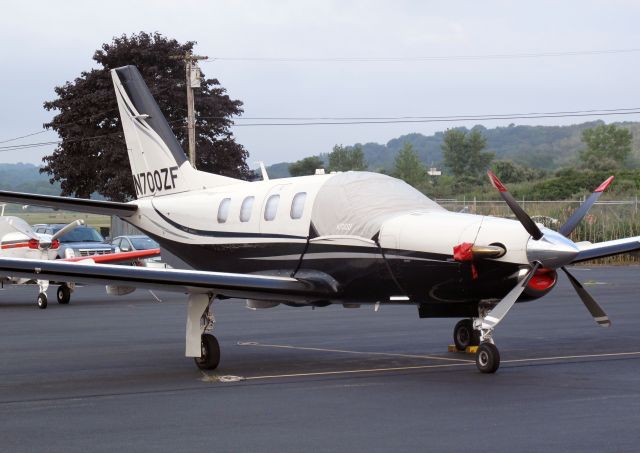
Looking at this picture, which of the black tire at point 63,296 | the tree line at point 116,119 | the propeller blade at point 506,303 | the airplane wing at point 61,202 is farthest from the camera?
the tree line at point 116,119

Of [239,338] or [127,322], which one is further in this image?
[127,322]

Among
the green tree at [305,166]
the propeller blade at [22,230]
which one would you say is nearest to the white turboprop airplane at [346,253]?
the propeller blade at [22,230]

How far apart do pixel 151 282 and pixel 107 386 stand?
1.40 meters

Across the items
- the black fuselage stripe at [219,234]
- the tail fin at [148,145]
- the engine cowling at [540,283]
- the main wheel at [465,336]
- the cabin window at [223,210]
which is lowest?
the main wheel at [465,336]

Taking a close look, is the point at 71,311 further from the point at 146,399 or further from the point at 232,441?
the point at 232,441

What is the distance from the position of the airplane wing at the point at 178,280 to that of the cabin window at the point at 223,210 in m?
1.99

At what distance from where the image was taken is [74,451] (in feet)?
28.1

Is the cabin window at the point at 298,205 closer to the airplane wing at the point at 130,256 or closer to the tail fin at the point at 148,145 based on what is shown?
the tail fin at the point at 148,145

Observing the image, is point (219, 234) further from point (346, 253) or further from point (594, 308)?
point (594, 308)

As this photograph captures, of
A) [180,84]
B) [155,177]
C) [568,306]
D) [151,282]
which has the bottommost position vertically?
[568,306]

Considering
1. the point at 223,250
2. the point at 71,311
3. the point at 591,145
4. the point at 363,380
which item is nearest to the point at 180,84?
the point at 71,311

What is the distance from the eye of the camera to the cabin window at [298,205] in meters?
14.6

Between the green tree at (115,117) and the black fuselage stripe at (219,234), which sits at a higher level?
the green tree at (115,117)

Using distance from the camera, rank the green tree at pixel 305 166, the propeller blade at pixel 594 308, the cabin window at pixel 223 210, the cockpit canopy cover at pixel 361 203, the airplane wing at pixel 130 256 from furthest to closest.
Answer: the green tree at pixel 305 166
the airplane wing at pixel 130 256
the cabin window at pixel 223 210
the cockpit canopy cover at pixel 361 203
the propeller blade at pixel 594 308
